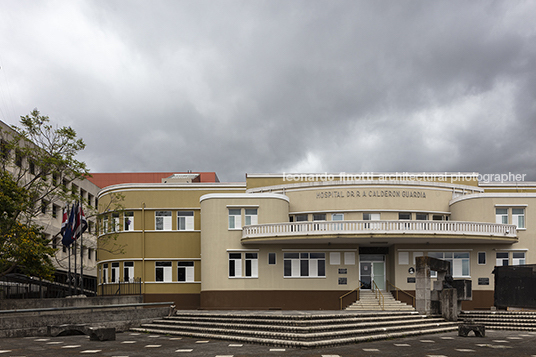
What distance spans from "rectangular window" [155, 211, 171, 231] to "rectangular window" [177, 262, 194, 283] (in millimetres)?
2501

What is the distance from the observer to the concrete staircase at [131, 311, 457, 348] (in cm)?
1633

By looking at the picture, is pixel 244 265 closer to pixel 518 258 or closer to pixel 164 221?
pixel 164 221

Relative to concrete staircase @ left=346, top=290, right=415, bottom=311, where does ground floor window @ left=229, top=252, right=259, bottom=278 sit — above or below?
above

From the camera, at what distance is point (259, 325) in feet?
60.5

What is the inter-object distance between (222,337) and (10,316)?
7.85 m

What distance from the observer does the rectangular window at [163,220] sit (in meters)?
31.7

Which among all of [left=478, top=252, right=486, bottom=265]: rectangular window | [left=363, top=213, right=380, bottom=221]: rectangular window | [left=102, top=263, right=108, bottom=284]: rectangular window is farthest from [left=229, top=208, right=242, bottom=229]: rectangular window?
[left=478, top=252, right=486, bottom=265]: rectangular window

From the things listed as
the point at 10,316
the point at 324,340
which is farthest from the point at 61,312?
the point at 324,340

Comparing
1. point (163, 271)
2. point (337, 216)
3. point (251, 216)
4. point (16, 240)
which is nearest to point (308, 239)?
point (337, 216)

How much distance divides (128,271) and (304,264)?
1135 centimetres

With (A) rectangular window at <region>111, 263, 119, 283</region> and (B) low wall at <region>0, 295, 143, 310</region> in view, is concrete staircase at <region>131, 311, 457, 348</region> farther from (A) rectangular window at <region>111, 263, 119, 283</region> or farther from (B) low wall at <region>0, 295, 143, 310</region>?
(A) rectangular window at <region>111, 263, 119, 283</region>

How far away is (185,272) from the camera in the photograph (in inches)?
1223

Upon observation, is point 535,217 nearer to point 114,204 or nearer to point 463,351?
point 463,351

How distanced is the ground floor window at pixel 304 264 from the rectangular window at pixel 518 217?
38.0 feet
